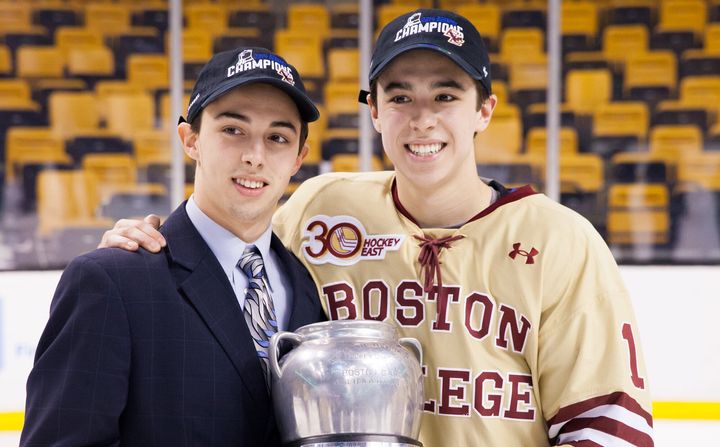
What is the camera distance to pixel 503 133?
6.39 metres

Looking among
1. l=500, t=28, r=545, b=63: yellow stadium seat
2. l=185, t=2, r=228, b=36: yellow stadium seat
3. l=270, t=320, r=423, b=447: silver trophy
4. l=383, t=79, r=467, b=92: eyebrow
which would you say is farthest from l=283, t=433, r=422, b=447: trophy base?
l=185, t=2, r=228, b=36: yellow stadium seat

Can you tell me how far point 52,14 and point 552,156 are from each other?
3.51 m

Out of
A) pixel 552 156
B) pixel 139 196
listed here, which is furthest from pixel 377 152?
pixel 139 196

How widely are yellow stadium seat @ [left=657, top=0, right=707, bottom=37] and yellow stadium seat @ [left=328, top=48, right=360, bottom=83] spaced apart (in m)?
2.04

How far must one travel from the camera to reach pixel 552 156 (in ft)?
19.3

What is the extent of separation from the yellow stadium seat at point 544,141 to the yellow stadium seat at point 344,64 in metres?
1.20

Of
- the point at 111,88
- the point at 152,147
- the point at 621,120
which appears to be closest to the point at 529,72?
the point at 621,120

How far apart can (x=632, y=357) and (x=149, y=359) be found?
0.97 metres

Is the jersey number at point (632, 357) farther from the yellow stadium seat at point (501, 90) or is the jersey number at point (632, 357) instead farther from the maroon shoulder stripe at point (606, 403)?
the yellow stadium seat at point (501, 90)

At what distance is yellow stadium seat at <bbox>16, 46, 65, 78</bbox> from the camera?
21.2 ft

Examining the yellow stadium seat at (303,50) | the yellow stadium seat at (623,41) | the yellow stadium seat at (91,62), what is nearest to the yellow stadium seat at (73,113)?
the yellow stadium seat at (91,62)

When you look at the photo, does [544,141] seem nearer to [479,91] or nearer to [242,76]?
[479,91]

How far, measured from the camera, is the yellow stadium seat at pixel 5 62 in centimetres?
634

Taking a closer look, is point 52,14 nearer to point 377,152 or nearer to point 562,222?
point 377,152
